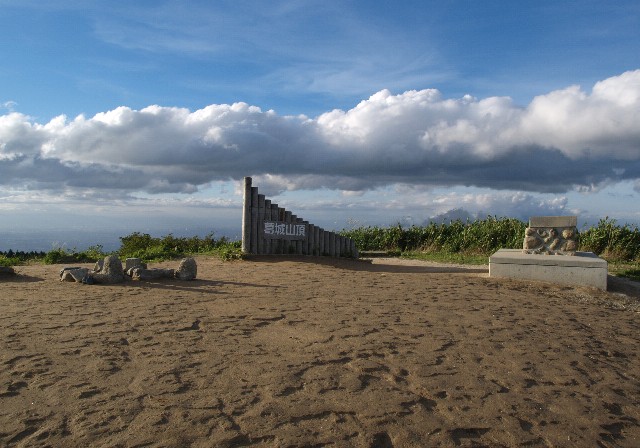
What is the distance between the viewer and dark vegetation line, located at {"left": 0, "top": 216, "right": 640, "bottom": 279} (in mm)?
16402

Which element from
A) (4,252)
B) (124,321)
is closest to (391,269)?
(124,321)

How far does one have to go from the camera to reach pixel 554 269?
38.9 feet

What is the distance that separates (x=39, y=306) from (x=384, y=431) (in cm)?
596

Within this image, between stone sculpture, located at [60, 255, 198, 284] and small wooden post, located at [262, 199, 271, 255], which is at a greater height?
small wooden post, located at [262, 199, 271, 255]

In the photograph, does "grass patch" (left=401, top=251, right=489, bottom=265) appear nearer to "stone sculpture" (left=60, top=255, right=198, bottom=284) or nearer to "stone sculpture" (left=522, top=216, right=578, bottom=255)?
"stone sculpture" (left=522, top=216, right=578, bottom=255)

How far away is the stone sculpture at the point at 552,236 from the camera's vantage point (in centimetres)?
1259

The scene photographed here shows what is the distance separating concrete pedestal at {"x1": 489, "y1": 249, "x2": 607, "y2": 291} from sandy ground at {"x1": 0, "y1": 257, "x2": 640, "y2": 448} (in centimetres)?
225

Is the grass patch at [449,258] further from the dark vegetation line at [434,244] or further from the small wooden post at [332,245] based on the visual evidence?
the small wooden post at [332,245]

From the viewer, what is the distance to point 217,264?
1379cm

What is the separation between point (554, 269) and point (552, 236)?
1.23 m

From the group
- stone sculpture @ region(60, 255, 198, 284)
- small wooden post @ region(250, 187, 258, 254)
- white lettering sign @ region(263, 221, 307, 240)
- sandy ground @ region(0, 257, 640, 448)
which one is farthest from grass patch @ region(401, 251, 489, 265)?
stone sculpture @ region(60, 255, 198, 284)

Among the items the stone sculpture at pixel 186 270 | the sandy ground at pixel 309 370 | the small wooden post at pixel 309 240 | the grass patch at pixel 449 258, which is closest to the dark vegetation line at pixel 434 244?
the grass patch at pixel 449 258

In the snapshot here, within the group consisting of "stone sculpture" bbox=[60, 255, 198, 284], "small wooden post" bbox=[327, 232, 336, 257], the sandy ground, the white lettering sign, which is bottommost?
the sandy ground

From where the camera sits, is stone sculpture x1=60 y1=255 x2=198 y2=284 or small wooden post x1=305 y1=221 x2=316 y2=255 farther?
small wooden post x1=305 y1=221 x2=316 y2=255
